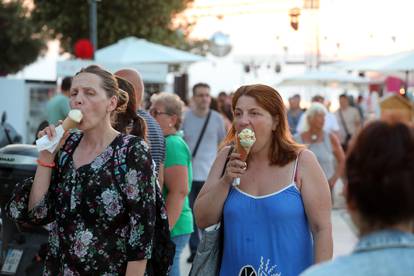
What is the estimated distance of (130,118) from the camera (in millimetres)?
4879

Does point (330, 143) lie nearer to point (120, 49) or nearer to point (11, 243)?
point (11, 243)

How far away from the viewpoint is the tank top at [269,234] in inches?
152

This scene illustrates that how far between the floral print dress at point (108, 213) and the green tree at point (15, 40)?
28953 millimetres

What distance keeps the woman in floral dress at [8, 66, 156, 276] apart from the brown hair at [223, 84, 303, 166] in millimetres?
584

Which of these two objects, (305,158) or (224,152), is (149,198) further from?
(305,158)

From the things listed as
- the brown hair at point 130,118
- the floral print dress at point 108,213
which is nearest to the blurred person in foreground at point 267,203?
the floral print dress at point 108,213

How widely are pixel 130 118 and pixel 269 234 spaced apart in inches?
52.7

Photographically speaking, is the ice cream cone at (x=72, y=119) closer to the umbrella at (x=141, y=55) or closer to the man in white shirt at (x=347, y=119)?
the umbrella at (x=141, y=55)

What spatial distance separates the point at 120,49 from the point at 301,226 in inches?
524

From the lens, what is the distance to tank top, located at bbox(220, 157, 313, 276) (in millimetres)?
3854

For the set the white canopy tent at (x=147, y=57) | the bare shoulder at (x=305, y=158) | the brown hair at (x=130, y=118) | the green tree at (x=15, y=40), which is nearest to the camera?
the bare shoulder at (x=305, y=158)

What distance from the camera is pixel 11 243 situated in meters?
5.68

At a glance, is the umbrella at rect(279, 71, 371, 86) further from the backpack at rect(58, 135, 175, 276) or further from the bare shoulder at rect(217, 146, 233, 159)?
the backpack at rect(58, 135, 175, 276)

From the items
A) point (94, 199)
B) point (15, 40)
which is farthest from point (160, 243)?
point (15, 40)
